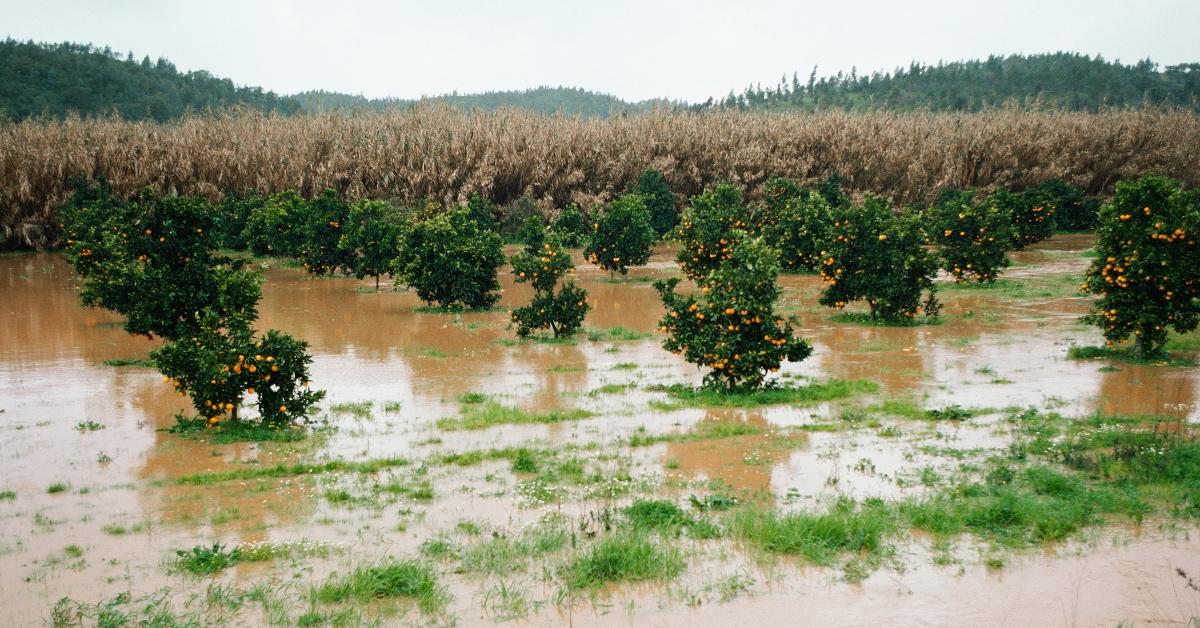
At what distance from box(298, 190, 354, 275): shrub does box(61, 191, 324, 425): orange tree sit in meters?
4.99

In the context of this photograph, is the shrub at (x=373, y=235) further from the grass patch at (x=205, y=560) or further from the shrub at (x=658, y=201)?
the grass patch at (x=205, y=560)

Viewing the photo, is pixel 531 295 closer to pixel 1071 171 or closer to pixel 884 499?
pixel 884 499

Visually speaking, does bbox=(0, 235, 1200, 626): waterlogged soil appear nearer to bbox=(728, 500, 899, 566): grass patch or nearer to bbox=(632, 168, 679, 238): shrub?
bbox=(728, 500, 899, 566): grass patch

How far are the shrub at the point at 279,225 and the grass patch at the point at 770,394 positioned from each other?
51.7ft

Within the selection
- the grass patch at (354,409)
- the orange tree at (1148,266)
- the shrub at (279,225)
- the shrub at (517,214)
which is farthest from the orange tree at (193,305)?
the shrub at (517,214)

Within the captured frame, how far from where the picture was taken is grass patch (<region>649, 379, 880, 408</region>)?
1094 cm

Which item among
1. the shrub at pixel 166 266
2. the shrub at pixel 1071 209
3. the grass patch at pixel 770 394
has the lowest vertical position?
the grass patch at pixel 770 394

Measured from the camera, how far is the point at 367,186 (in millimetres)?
31719

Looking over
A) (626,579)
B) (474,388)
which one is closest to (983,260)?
(474,388)

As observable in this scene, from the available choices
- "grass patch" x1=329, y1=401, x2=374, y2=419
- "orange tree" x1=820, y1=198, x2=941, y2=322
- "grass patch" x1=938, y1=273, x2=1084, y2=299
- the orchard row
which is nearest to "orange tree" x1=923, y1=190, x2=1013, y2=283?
the orchard row

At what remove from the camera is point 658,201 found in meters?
30.1

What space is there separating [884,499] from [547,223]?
23943 mm

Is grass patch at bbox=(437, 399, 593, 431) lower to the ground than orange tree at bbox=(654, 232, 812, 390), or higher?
lower

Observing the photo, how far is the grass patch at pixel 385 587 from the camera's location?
5.75m
